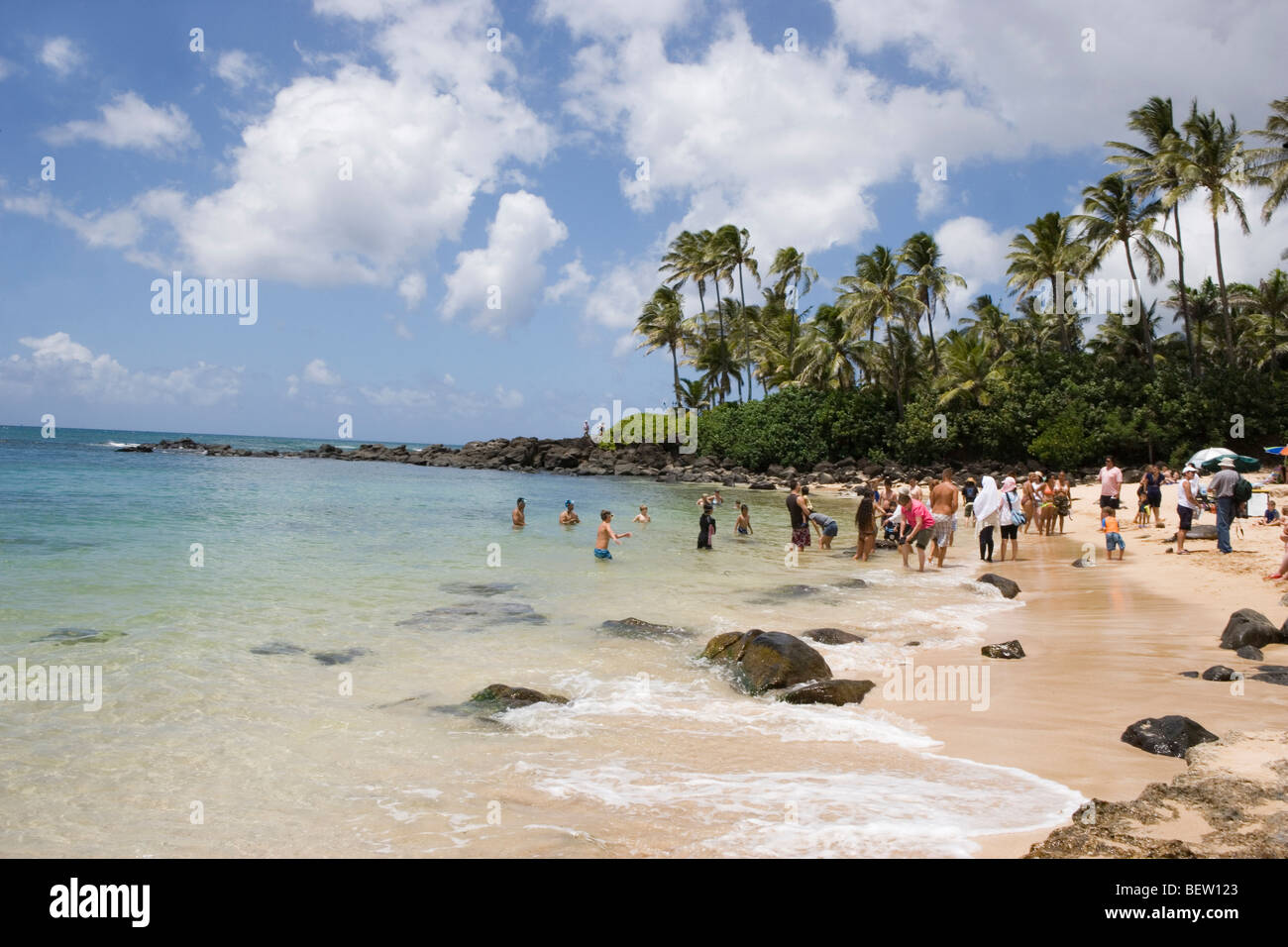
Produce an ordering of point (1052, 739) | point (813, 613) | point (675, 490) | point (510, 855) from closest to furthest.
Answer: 1. point (510, 855)
2. point (1052, 739)
3. point (813, 613)
4. point (675, 490)

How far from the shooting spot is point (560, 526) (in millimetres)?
24859

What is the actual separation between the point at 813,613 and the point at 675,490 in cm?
3410

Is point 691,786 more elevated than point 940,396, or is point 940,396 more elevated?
point 940,396

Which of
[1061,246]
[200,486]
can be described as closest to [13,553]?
[200,486]

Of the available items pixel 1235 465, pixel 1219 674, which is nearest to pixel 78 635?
pixel 1219 674

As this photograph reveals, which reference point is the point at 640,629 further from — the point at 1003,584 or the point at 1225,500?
the point at 1225,500

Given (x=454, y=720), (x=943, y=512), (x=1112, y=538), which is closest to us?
(x=454, y=720)

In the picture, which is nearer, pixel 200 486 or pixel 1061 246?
pixel 200 486

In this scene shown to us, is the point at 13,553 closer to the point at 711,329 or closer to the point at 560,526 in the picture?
the point at 560,526

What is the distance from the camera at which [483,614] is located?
11.6 m

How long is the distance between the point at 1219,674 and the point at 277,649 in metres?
9.91

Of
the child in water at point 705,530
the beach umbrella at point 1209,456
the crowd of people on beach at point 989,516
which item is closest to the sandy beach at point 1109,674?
the crowd of people on beach at point 989,516

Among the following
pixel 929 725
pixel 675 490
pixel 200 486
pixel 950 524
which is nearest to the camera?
pixel 929 725

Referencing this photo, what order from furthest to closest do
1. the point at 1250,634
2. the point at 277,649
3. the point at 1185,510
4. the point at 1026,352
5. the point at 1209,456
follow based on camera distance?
the point at 1026,352
the point at 1209,456
the point at 1185,510
the point at 277,649
the point at 1250,634
